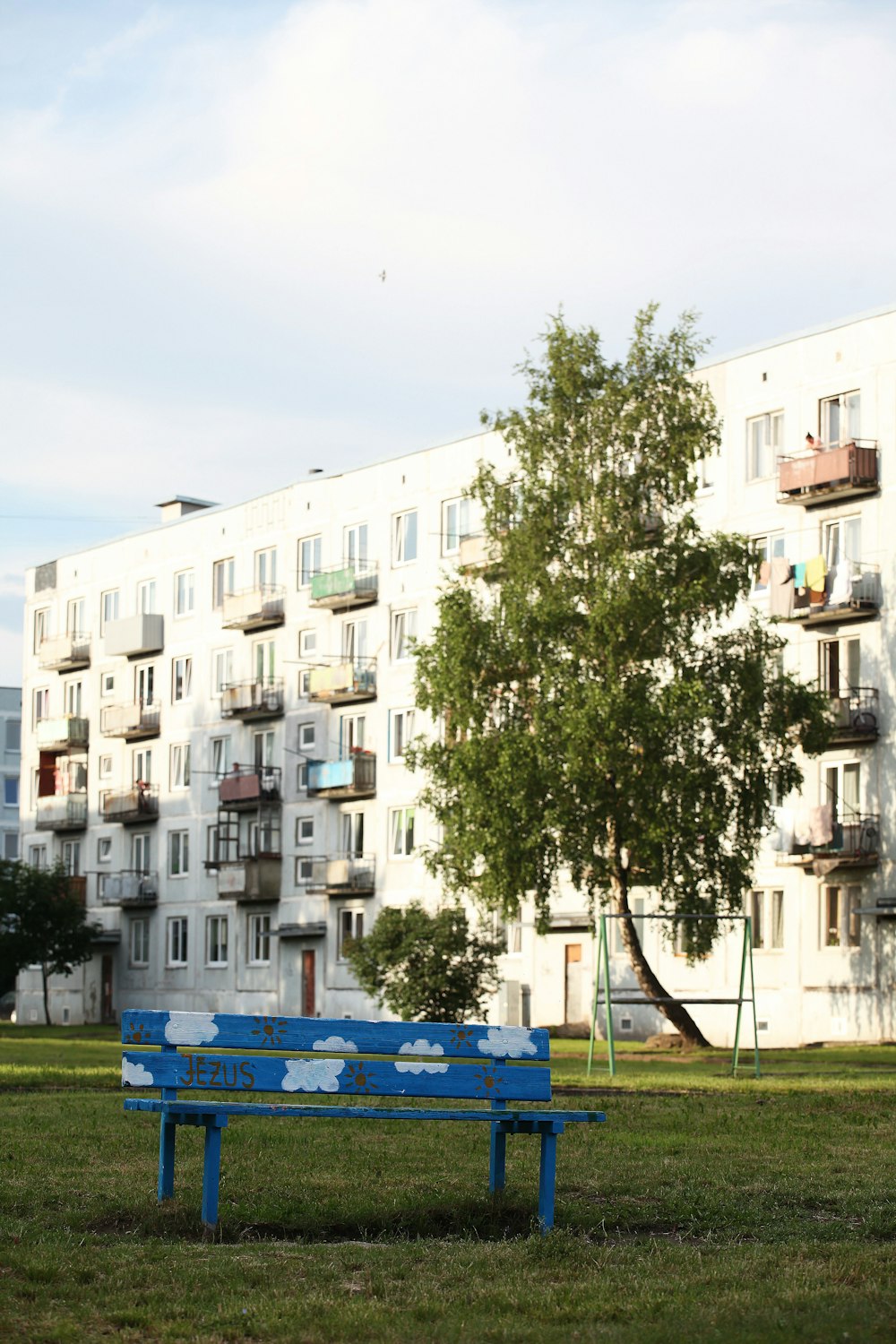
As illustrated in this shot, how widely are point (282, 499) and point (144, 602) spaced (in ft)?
34.7

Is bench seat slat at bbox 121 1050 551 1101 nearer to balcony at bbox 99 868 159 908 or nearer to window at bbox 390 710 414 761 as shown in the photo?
window at bbox 390 710 414 761

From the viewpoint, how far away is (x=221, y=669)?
244ft

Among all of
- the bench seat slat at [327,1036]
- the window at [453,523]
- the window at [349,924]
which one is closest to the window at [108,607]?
the window at [349,924]

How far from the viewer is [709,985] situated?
52.8 metres

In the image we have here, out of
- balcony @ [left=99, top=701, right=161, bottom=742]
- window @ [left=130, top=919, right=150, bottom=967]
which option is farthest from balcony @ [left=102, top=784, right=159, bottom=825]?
window @ [left=130, top=919, right=150, bottom=967]

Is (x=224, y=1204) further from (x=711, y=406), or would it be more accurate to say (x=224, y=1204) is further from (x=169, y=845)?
(x=169, y=845)

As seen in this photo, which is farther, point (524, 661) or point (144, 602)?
point (144, 602)

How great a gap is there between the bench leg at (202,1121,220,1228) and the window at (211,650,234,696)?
64116 millimetres

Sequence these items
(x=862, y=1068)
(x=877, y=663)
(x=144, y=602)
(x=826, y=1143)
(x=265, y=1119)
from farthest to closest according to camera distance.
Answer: (x=144, y=602) < (x=877, y=663) < (x=862, y=1068) < (x=265, y=1119) < (x=826, y=1143)

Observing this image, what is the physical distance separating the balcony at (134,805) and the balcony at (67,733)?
173 inches

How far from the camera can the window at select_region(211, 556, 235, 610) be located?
2943 inches

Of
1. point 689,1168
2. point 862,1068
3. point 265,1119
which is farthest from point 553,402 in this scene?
point 689,1168

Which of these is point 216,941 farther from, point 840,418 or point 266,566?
point 840,418

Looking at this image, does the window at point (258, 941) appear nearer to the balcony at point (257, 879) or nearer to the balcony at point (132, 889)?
the balcony at point (257, 879)
